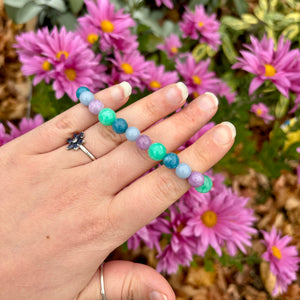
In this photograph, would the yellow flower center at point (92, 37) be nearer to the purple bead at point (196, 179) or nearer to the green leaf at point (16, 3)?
the green leaf at point (16, 3)

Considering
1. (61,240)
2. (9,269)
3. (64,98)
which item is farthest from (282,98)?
(9,269)

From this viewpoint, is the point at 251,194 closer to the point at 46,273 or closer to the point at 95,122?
the point at 95,122

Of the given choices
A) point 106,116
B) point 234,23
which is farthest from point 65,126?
point 234,23

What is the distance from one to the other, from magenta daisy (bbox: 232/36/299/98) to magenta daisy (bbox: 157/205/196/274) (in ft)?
2.60

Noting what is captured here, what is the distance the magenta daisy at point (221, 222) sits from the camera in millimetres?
1437

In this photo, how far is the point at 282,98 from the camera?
2.42 metres

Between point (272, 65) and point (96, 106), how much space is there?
1011mm

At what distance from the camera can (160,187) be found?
3.73 ft

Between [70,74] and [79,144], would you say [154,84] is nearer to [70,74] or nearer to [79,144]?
[70,74]

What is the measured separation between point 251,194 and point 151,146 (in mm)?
1576

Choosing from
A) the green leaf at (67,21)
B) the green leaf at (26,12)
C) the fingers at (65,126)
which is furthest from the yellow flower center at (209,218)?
the green leaf at (26,12)

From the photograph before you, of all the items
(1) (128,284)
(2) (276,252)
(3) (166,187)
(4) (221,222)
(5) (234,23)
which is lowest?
(2) (276,252)

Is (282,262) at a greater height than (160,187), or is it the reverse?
(160,187)

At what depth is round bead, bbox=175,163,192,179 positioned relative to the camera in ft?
3.55
